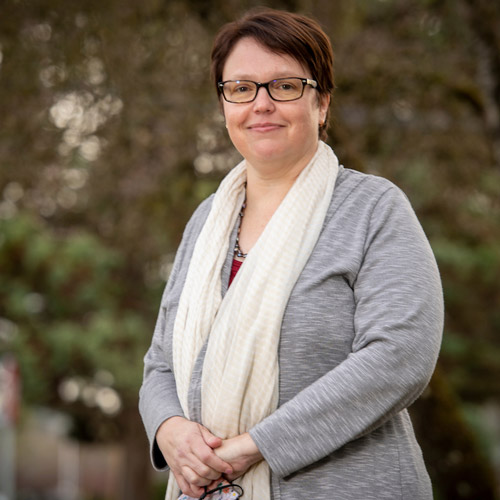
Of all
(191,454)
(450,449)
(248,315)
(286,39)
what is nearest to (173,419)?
(191,454)

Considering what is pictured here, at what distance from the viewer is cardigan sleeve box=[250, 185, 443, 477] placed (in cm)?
183

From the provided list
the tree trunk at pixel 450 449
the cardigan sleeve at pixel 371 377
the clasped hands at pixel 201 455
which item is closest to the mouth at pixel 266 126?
the cardigan sleeve at pixel 371 377

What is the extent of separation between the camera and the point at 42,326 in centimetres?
→ 1148

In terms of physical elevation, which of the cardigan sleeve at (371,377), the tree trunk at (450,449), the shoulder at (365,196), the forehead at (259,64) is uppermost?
the forehead at (259,64)

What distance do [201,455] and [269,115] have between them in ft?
2.89

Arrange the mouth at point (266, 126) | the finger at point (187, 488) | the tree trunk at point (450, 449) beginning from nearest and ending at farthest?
the finger at point (187, 488) → the mouth at point (266, 126) → the tree trunk at point (450, 449)

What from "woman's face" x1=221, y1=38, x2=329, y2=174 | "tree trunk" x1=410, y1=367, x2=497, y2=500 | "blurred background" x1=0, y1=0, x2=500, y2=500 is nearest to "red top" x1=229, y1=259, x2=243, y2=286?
"woman's face" x1=221, y1=38, x2=329, y2=174

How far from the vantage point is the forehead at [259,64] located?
2.05m

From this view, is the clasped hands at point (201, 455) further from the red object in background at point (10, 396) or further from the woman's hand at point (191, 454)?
the red object in background at point (10, 396)

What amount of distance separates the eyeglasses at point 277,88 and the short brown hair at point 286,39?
0.05m

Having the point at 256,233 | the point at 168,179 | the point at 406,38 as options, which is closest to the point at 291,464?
the point at 256,233

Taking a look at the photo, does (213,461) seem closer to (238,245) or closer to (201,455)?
(201,455)

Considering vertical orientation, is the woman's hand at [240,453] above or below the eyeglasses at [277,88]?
below

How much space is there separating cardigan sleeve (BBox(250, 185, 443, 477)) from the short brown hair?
573 millimetres
